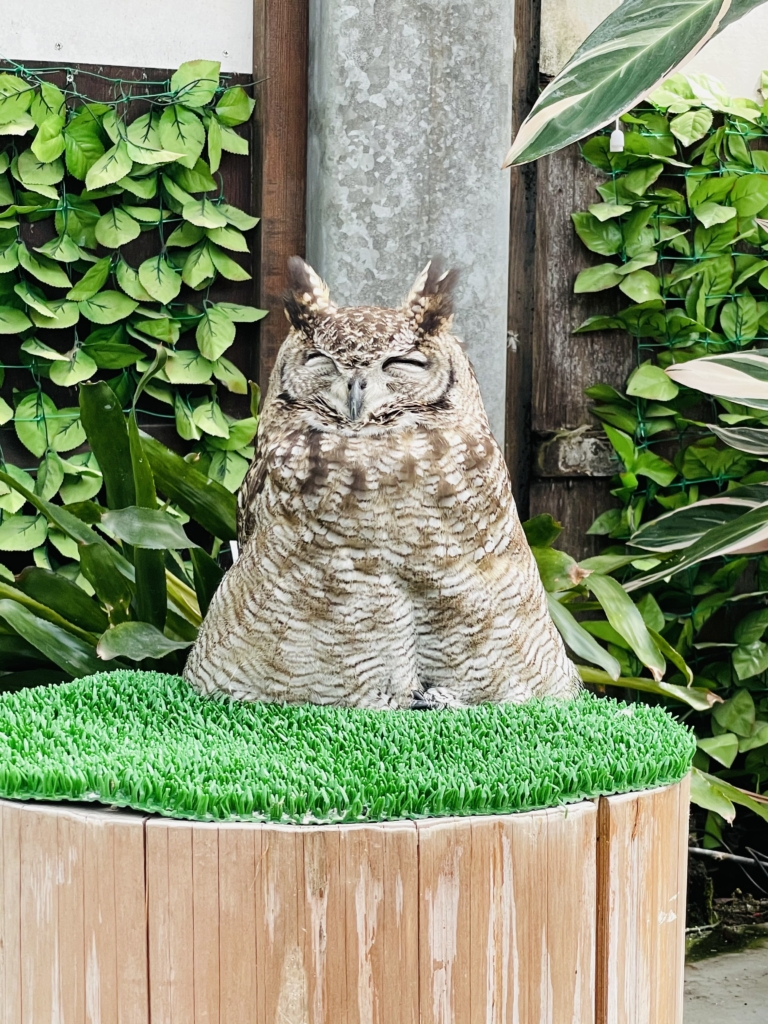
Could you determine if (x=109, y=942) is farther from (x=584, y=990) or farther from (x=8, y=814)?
(x=584, y=990)

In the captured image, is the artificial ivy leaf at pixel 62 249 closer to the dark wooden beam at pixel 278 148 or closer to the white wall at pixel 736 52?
the dark wooden beam at pixel 278 148

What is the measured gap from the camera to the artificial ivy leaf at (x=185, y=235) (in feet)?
8.67

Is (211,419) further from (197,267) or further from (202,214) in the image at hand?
(202,214)

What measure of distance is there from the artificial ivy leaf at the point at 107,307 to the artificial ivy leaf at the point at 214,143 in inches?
15.0

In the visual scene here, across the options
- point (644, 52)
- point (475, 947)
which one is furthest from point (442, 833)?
point (644, 52)

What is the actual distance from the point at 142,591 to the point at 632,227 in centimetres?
163

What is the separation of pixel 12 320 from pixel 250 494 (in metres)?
1.10

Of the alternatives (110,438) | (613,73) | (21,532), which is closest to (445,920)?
(613,73)

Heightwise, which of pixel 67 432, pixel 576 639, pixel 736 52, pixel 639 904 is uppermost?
pixel 736 52

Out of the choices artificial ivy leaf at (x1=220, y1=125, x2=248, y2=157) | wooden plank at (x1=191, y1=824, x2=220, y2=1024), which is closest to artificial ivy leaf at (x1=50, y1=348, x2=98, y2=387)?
artificial ivy leaf at (x1=220, y1=125, x2=248, y2=157)

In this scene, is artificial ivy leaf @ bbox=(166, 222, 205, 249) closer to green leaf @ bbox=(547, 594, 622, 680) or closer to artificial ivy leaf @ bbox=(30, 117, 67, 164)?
artificial ivy leaf @ bbox=(30, 117, 67, 164)

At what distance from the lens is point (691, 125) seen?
9.66 ft

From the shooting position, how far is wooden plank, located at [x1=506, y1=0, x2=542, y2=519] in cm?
285

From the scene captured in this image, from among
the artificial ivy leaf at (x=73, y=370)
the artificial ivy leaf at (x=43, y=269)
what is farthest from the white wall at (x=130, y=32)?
the artificial ivy leaf at (x=73, y=370)
